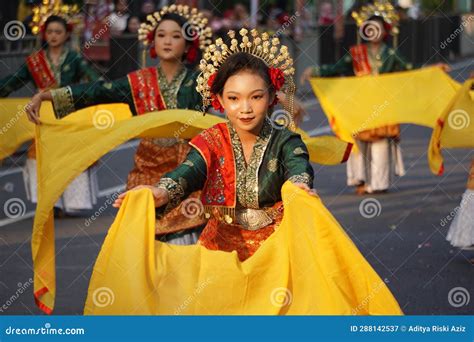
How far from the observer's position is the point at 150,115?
802 cm

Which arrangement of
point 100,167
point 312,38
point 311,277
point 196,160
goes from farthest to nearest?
point 312,38, point 100,167, point 196,160, point 311,277

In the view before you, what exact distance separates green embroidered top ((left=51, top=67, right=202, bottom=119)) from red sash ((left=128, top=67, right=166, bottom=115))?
0.04 feet

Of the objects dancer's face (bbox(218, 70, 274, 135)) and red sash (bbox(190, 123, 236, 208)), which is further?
red sash (bbox(190, 123, 236, 208))

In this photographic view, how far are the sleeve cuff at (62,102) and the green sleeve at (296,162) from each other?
6.80ft

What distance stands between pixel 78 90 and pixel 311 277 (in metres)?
2.86

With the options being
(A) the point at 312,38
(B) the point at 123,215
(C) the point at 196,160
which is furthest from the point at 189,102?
(A) the point at 312,38

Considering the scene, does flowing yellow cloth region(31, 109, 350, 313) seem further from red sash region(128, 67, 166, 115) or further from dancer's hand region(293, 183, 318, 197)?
dancer's hand region(293, 183, 318, 197)

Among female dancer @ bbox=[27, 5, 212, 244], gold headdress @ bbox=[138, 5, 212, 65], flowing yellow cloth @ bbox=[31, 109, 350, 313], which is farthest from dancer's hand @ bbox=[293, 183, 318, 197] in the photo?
gold headdress @ bbox=[138, 5, 212, 65]

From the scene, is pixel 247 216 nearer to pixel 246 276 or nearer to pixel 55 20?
pixel 246 276

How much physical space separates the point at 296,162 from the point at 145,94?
222 centimetres

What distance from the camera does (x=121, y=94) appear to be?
8.54 meters

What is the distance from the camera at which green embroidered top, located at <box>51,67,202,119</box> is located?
8414 mm

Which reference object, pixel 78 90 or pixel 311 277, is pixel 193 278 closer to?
pixel 311 277

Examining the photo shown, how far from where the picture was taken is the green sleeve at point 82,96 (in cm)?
839
